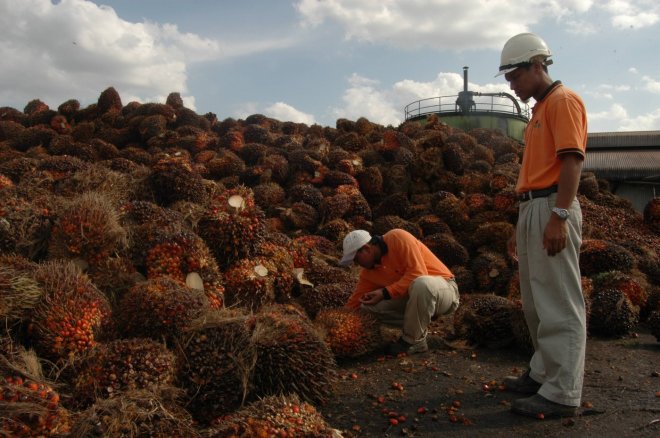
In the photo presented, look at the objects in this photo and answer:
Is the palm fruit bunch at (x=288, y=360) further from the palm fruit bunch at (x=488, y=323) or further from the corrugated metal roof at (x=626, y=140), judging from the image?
the corrugated metal roof at (x=626, y=140)

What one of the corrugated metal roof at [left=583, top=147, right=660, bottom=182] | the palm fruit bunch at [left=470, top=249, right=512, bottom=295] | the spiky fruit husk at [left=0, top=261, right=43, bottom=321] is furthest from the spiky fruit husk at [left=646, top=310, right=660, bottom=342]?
the corrugated metal roof at [left=583, top=147, right=660, bottom=182]

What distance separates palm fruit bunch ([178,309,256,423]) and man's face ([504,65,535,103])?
283 cm

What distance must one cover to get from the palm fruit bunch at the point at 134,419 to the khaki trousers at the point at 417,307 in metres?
2.95

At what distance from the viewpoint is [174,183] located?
6.88 meters

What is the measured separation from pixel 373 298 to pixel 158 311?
2390 millimetres

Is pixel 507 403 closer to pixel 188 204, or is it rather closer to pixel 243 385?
pixel 243 385

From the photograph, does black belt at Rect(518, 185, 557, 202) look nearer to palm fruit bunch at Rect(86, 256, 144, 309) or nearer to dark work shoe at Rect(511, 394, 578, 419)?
dark work shoe at Rect(511, 394, 578, 419)

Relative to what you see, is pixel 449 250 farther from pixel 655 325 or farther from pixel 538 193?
pixel 538 193

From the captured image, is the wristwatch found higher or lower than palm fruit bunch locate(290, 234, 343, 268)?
higher

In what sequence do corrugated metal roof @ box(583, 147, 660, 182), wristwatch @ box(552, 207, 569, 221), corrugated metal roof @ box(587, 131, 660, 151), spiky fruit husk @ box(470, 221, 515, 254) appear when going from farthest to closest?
corrugated metal roof @ box(587, 131, 660, 151) → corrugated metal roof @ box(583, 147, 660, 182) → spiky fruit husk @ box(470, 221, 515, 254) → wristwatch @ box(552, 207, 569, 221)

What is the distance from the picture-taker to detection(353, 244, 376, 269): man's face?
5.90 m

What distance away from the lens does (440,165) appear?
36.1ft

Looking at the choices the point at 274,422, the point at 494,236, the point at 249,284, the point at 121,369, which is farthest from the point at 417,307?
the point at 494,236

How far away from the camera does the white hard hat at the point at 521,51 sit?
4.22 meters
